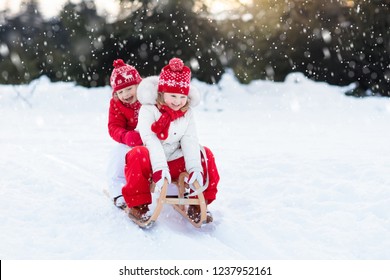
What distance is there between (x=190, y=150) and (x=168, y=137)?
0.19 m

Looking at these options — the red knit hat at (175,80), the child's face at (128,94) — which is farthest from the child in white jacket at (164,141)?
the child's face at (128,94)

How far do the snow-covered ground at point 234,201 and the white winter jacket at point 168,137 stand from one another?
0.50 m

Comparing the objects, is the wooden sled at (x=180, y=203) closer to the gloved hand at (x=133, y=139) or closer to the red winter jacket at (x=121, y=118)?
the gloved hand at (x=133, y=139)

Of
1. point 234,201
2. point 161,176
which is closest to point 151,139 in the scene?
point 161,176

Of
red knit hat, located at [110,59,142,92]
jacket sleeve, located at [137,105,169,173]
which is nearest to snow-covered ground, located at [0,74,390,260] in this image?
jacket sleeve, located at [137,105,169,173]

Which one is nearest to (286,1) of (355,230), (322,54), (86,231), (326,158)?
(322,54)

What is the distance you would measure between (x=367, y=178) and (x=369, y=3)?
677 cm

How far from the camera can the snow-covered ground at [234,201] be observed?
3594mm

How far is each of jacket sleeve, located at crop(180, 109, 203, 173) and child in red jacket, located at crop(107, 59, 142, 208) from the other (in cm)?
51

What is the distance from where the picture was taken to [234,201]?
4.80 meters

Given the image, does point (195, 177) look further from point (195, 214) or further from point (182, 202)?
point (195, 214)

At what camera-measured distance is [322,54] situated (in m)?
12.4

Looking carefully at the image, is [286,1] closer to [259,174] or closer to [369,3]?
[369,3]

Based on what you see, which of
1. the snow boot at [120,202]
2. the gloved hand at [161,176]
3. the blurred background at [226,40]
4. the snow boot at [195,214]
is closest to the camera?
the gloved hand at [161,176]
